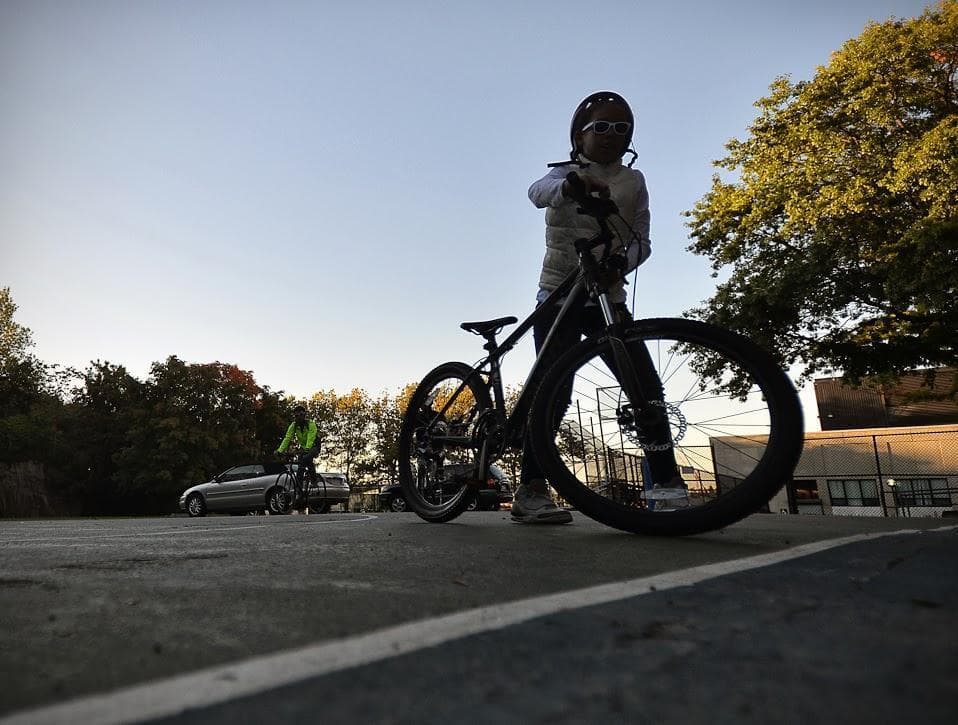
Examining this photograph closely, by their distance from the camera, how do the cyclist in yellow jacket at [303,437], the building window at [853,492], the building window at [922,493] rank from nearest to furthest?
the cyclist in yellow jacket at [303,437] → the building window at [922,493] → the building window at [853,492]

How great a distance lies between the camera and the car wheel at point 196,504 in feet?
66.4

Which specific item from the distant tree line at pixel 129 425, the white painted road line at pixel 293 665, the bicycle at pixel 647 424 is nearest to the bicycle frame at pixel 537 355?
the bicycle at pixel 647 424

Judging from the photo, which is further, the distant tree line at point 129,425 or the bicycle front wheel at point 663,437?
the distant tree line at point 129,425

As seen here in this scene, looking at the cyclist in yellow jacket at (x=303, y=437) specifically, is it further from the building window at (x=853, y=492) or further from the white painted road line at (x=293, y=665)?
the building window at (x=853, y=492)

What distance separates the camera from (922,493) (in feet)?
85.6

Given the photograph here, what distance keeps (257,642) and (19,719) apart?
38 cm

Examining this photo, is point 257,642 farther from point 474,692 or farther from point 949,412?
point 949,412

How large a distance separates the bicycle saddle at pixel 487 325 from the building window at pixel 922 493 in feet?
87.2

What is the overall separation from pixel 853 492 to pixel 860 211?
23.3 m

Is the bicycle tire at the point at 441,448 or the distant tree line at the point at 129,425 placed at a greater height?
the distant tree line at the point at 129,425

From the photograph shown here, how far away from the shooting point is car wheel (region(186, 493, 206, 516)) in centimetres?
2023

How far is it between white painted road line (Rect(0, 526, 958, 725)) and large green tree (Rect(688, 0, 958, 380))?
13.2 meters

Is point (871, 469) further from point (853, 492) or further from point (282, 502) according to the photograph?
point (282, 502)

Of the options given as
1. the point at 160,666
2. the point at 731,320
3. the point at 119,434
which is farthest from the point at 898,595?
the point at 119,434
